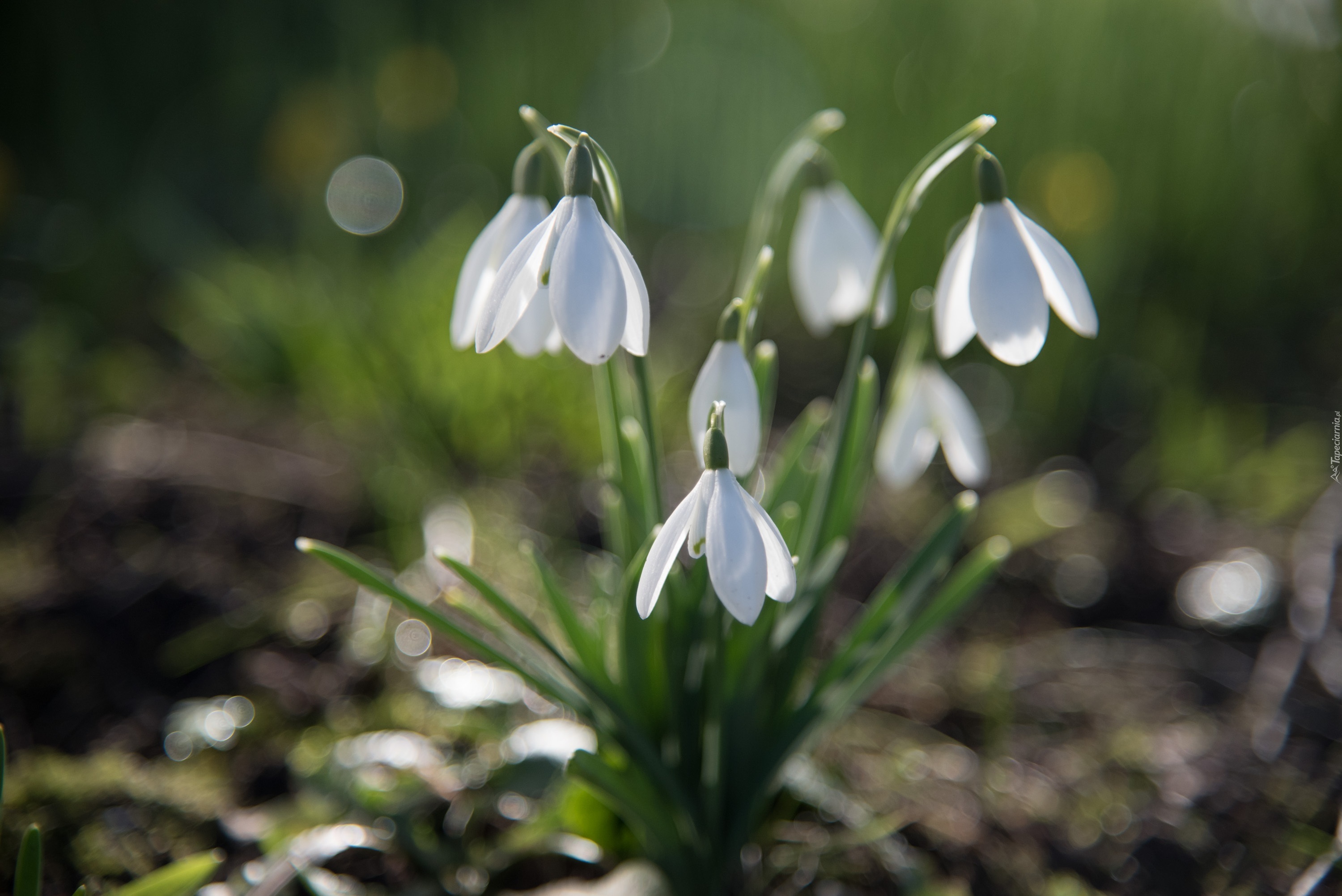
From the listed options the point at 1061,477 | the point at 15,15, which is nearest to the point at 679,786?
the point at 1061,477

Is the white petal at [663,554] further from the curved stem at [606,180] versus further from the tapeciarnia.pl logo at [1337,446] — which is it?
the tapeciarnia.pl logo at [1337,446]

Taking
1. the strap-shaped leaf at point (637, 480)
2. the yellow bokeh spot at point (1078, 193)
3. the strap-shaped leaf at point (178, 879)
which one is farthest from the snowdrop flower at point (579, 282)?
the yellow bokeh spot at point (1078, 193)

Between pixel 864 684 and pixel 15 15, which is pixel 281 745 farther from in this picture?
pixel 15 15

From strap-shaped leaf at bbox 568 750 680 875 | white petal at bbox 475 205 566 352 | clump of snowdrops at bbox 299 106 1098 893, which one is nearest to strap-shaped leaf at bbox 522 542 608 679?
clump of snowdrops at bbox 299 106 1098 893

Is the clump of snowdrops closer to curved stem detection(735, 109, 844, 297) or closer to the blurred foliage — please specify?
curved stem detection(735, 109, 844, 297)

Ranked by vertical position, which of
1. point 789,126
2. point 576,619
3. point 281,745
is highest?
point 789,126
